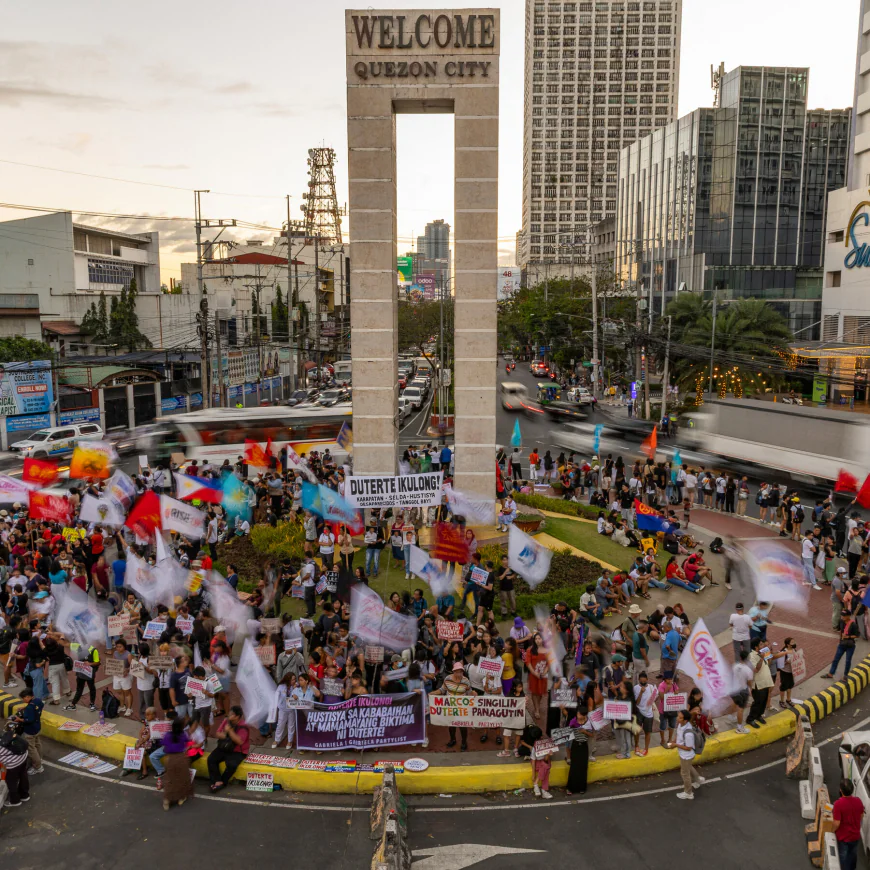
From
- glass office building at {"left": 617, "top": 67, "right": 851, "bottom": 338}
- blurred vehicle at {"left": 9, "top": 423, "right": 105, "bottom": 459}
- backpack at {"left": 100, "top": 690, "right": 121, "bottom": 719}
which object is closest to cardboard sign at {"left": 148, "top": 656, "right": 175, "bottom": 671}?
backpack at {"left": 100, "top": 690, "right": 121, "bottom": 719}

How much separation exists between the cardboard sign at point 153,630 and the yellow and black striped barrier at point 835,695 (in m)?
10.9

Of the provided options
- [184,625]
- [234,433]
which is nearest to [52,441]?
[234,433]

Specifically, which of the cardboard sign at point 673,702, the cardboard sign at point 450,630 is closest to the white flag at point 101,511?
the cardboard sign at point 450,630

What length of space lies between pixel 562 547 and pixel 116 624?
11.1 m

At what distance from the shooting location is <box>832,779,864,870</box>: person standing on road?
31.2 feet

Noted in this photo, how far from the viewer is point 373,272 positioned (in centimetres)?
2102

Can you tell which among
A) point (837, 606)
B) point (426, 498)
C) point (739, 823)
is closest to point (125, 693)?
point (426, 498)

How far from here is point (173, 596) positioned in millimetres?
16438

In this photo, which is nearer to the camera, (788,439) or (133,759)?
(133,759)

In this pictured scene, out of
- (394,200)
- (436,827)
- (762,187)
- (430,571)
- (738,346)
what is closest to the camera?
(436,827)

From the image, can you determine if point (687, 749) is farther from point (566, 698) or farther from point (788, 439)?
point (788, 439)

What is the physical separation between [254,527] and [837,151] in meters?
84.0

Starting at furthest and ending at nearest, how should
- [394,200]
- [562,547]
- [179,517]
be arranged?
[562,547] → [394,200] → [179,517]

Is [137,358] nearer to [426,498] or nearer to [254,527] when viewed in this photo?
[254,527]
